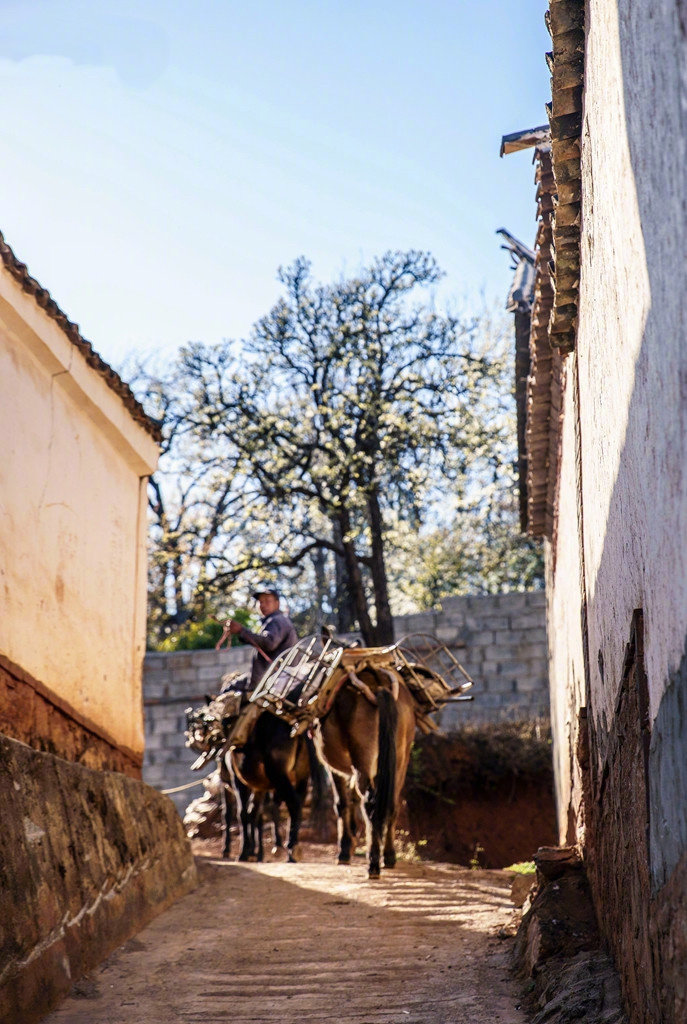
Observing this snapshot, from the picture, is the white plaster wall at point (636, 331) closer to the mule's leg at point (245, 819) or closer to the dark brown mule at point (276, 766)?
the dark brown mule at point (276, 766)

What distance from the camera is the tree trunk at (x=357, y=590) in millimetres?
17359

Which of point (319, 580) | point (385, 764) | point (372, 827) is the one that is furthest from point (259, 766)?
point (319, 580)

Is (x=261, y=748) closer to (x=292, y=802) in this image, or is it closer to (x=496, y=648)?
(x=292, y=802)

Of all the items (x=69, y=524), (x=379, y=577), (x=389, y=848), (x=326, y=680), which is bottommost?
(x=389, y=848)

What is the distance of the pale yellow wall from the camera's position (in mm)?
Answer: 7211

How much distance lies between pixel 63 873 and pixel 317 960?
1.48m

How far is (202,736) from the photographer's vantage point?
13.3 metres

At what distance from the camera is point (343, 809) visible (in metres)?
11.6

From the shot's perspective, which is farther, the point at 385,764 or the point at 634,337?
the point at 385,764

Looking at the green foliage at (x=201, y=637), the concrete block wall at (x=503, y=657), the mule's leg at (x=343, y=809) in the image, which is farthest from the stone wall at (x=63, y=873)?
the green foliage at (x=201, y=637)

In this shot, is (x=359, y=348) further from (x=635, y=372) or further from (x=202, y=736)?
(x=635, y=372)

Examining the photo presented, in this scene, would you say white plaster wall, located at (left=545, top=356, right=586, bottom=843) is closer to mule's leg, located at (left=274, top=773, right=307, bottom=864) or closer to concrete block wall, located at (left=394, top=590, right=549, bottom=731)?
mule's leg, located at (left=274, top=773, right=307, bottom=864)

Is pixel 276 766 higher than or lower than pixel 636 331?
lower

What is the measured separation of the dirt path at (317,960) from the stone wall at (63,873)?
166 millimetres
